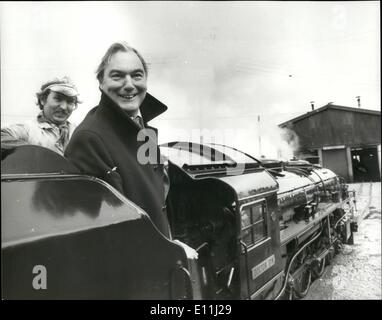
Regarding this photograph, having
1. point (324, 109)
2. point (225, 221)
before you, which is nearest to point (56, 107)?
point (225, 221)

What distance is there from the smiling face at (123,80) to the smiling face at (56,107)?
327 mm

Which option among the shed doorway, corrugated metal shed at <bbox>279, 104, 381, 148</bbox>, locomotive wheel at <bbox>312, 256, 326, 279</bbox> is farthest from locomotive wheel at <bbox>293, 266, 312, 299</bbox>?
the shed doorway

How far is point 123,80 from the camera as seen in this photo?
2.00 m

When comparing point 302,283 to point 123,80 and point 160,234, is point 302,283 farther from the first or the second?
point 123,80

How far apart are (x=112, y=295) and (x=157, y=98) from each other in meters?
1.28

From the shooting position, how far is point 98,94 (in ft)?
6.87

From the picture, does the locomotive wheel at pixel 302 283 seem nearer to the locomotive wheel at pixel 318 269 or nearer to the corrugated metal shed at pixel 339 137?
the locomotive wheel at pixel 318 269

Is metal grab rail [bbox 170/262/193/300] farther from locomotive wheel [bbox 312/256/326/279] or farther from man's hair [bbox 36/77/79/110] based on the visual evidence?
locomotive wheel [bbox 312/256/326/279]

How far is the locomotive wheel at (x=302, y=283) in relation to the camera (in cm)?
454

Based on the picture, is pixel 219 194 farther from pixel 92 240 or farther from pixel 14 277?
pixel 14 277

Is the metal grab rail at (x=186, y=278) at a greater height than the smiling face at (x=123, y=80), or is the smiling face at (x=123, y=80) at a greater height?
the smiling face at (x=123, y=80)

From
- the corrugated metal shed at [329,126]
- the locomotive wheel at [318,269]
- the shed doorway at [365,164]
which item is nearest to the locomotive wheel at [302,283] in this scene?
the locomotive wheel at [318,269]

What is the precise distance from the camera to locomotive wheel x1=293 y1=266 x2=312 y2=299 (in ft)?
14.9
